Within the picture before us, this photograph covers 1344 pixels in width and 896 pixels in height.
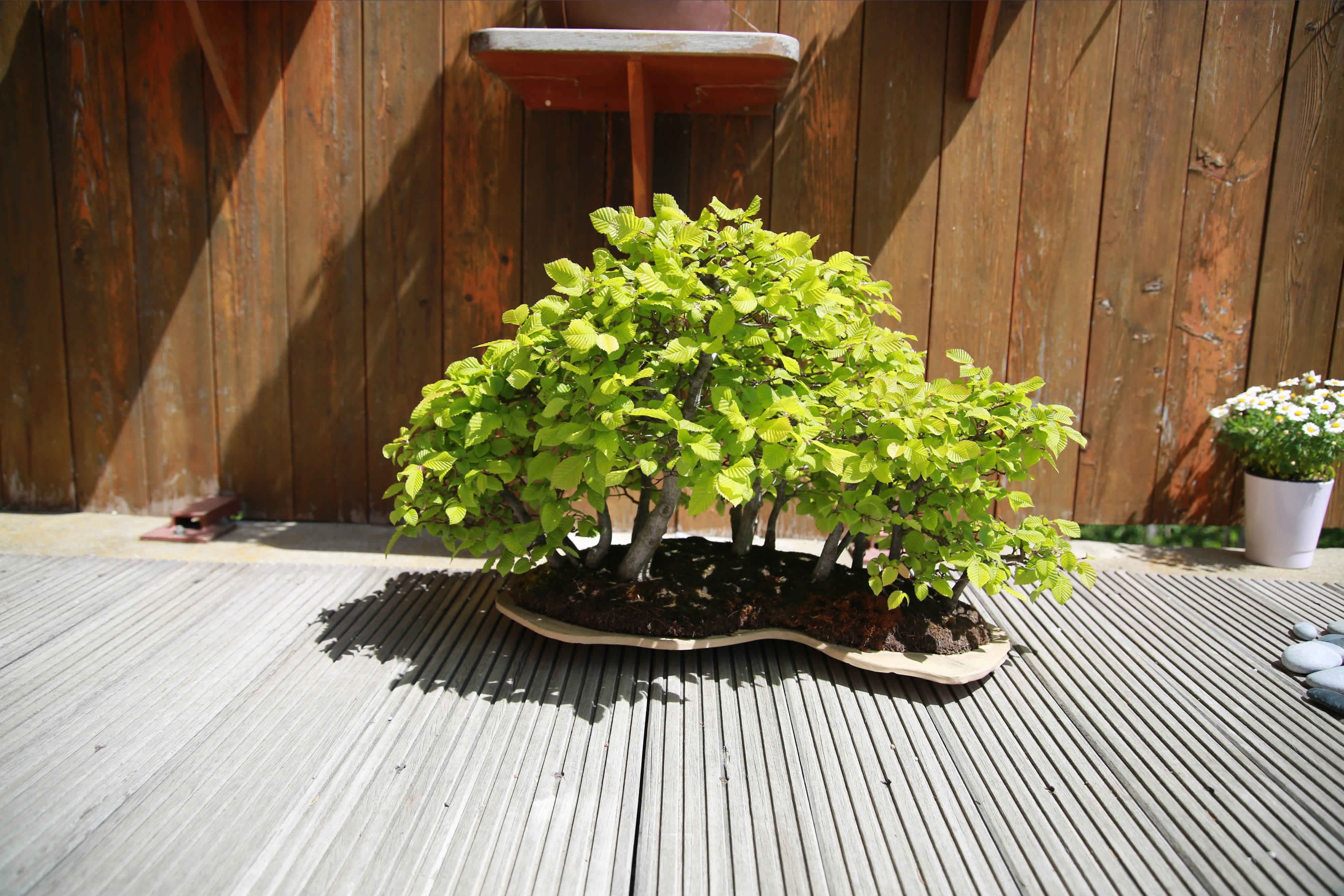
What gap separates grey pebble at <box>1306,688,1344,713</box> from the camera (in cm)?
171

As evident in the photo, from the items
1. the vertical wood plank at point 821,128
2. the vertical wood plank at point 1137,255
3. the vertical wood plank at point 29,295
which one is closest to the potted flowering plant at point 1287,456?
the vertical wood plank at point 1137,255

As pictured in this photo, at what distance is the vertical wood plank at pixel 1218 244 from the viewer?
2.48m

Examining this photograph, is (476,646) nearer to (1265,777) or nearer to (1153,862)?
(1153,862)

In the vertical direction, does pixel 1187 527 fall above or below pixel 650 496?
below

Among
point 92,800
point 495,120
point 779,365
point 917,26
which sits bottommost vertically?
point 92,800

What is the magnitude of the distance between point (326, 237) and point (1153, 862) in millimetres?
2632

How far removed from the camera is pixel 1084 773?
149 cm

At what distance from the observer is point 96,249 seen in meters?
2.74

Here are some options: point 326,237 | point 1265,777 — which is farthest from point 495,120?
point 1265,777

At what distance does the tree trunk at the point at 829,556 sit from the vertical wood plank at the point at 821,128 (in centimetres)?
99

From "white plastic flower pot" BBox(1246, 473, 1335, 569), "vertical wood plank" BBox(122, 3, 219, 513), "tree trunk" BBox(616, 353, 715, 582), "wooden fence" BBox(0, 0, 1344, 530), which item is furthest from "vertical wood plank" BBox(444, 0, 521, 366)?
"white plastic flower pot" BBox(1246, 473, 1335, 569)

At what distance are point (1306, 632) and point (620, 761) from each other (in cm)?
170

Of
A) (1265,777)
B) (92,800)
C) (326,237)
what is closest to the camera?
(92,800)

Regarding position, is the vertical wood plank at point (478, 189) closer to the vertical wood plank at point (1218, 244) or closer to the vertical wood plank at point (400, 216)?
the vertical wood plank at point (400, 216)
